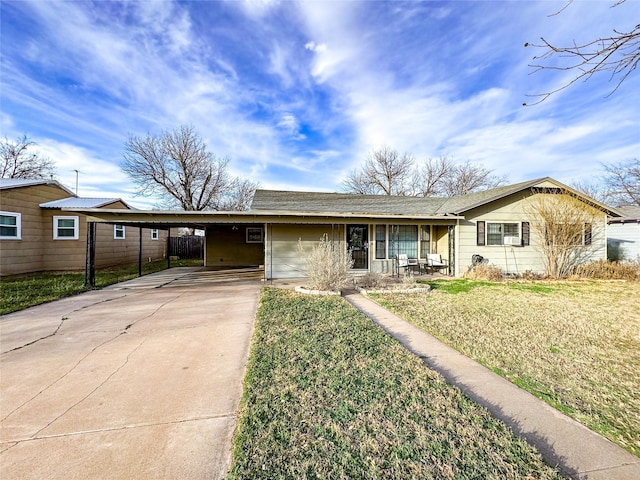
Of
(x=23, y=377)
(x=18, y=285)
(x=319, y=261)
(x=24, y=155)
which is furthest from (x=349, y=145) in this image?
(x=24, y=155)

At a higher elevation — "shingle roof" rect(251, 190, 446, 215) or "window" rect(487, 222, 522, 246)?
"shingle roof" rect(251, 190, 446, 215)

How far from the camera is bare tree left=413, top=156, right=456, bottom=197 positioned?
2842 centimetres

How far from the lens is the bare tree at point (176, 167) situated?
69.2 ft

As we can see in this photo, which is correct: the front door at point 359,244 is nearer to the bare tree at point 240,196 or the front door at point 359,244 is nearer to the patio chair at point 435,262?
the patio chair at point 435,262

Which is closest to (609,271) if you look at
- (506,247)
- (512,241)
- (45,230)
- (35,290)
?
(512,241)

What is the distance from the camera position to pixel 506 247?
36.6 ft

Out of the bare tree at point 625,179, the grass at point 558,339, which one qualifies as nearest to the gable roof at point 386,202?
the grass at point 558,339

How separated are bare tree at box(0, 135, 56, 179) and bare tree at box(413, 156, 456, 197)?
31011mm

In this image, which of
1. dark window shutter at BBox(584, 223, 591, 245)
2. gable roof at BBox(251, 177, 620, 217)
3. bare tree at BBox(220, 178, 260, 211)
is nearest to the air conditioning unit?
gable roof at BBox(251, 177, 620, 217)

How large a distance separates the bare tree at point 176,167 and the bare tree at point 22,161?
252 inches

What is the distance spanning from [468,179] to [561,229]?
1993 cm

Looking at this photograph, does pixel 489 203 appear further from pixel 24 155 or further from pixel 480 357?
pixel 24 155

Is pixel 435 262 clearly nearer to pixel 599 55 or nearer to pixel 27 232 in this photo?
pixel 599 55

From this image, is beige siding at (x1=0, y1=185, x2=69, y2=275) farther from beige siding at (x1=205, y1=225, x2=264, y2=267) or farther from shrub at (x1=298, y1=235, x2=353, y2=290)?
A: shrub at (x1=298, y1=235, x2=353, y2=290)
